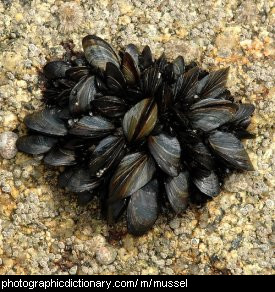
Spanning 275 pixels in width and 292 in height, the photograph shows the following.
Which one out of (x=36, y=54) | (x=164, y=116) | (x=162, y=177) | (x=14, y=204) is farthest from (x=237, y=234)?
(x=36, y=54)

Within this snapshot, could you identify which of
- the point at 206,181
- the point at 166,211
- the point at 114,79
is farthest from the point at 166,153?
the point at 114,79

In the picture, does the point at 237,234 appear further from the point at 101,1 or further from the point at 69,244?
the point at 101,1

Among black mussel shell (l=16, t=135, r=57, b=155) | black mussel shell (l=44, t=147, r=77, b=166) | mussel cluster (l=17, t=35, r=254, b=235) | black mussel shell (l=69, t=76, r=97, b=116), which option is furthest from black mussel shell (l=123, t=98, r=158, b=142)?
black mussel shell (l=16, t=135, r=57, b=155)

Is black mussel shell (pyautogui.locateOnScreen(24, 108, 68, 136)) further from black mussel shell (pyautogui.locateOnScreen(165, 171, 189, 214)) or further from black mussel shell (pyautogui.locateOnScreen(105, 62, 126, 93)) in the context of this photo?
black mussel shell (pyautogui.locateOnScreen(165, 171, 189, 214))

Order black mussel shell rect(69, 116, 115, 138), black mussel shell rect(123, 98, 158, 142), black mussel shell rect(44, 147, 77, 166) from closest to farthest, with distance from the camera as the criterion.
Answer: black mussel shell rect(123, 98, 158, 142)
black mussel shell rect(69, 116, 115, 138)
black mussel shell rect(44, 147, 77, 166)

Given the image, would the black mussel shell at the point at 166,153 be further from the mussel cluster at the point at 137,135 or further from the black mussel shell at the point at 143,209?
the black mussel shell at the point at 143,209
